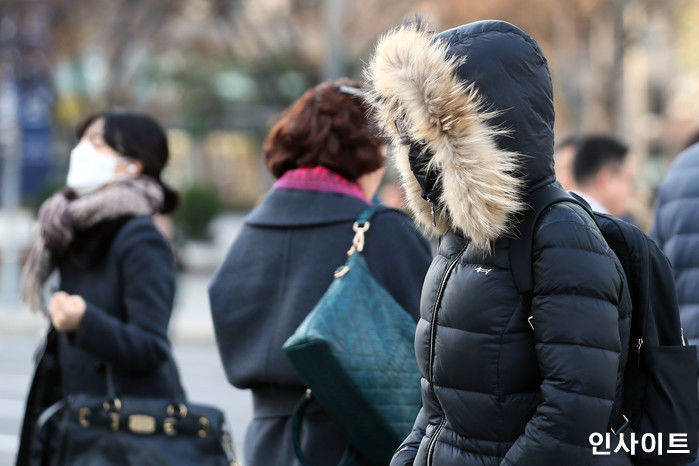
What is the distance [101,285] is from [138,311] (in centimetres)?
17

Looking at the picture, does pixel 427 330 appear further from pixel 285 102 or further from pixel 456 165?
pixel 285 102

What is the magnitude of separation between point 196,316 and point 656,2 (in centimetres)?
1001

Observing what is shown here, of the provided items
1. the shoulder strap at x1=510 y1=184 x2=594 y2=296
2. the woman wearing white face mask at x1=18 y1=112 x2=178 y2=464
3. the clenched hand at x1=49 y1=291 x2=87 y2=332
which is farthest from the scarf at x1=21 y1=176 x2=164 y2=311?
the shoulder strap at x1=510 y1=184 x2=594 y2=296

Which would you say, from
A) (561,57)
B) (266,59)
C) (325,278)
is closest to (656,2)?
(561,57)

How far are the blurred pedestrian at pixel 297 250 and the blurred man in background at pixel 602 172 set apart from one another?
8.05 ft

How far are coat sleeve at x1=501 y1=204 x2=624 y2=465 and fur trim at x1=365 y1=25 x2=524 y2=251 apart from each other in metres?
0.14

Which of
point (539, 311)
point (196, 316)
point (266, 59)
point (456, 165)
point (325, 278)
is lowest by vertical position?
point (196, 316)

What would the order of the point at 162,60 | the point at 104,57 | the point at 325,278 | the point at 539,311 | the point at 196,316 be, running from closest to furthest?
the point at 539,311, the point at 325,278, the point at 196,316, the point at 104,57, the point at 162,60

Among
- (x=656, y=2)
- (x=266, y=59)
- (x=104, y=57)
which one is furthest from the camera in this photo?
(x=266, y=59)

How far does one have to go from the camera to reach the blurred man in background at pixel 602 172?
5.73 metres

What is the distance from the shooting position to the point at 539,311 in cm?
223

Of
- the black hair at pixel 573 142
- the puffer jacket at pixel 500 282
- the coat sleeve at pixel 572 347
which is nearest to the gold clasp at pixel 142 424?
the puffer jacket at pixel 500 282

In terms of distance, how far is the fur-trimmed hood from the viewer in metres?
2.32

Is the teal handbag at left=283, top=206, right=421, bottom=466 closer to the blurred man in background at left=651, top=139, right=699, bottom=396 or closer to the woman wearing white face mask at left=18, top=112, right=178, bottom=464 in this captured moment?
the woman wearing white face mask at left=18, top=112, right=178, bottom=464
